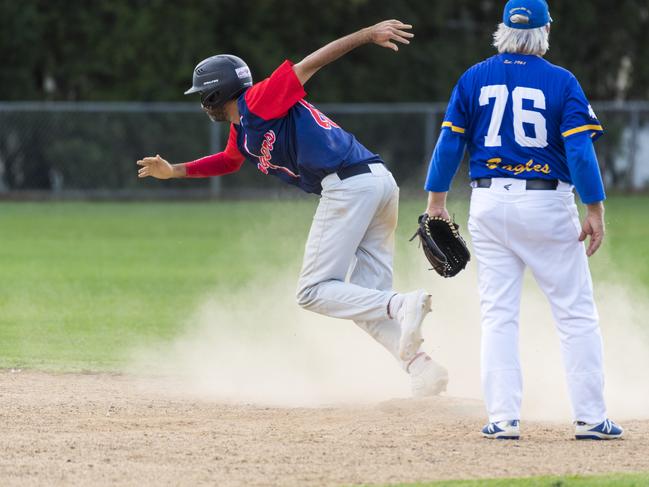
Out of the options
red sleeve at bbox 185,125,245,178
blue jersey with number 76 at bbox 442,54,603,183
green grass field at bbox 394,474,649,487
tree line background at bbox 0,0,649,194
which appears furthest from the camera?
tree line background at bbox 0,0,649,194

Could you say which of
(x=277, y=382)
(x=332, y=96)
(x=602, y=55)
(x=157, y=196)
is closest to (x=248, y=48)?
(x=332, y=96)

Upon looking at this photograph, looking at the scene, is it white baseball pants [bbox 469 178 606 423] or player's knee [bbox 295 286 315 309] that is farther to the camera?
player's knee [bbox 295 286 315 309]

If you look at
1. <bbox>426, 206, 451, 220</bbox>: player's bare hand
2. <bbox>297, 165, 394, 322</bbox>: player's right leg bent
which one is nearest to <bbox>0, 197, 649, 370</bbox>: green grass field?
<bbox>297, 165, 394, 322</bbox>: player's right leg bent

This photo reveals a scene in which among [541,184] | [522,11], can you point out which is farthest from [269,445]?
[522,11]

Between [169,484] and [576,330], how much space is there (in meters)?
2.19

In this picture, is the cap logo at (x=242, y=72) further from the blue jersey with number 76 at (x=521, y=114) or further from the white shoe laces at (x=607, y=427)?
the white shoe laces at (x=607, y=427)

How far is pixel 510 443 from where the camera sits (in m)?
5.98

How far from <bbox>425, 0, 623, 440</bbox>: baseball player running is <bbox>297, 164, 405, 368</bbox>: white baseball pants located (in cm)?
102

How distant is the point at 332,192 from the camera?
7.17 m

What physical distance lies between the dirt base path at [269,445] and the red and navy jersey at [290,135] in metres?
1.44

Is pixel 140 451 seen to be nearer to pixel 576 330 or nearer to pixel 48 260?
pixel 576 330

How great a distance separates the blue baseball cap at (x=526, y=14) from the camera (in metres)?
5.96

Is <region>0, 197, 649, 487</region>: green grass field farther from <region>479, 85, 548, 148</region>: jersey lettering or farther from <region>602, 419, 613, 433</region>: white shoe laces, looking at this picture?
<region>479, 85, 548, 148</region>: jersey lettering

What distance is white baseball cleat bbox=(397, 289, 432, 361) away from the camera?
676 centimetres
